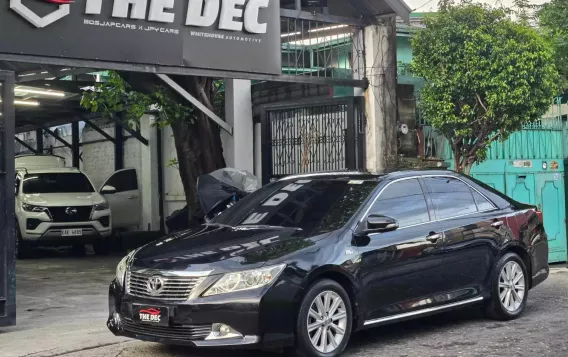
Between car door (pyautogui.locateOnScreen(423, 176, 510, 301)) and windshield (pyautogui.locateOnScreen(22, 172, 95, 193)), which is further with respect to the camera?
windshield (pyautogui.locateOnScreen(22, 172, 95, 193))

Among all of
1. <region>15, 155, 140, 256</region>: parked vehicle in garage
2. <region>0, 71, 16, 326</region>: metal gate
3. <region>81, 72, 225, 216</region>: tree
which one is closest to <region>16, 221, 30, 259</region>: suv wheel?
<region>15, 155, 140, 256</region>: parked vehicle in garage

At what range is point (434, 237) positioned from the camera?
748cm

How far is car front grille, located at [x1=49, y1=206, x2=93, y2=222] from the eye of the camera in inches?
627

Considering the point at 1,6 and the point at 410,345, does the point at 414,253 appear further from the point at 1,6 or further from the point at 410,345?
the point at 1,6

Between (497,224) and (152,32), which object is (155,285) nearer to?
(497,224)

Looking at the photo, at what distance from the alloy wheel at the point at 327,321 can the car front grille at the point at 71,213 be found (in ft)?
34.5

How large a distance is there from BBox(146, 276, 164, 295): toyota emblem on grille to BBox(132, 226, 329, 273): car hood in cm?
10

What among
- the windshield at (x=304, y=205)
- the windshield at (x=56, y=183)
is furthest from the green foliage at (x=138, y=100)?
the windshield at (x=304, y=205)

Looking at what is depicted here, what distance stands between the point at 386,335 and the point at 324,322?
1402mm

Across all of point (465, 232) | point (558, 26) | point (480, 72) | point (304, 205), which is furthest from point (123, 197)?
point (465, 232)

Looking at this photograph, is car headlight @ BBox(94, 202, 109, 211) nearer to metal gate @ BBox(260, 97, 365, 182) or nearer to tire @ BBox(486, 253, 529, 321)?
metal gate @ BBox(260, 97, 365, 182)

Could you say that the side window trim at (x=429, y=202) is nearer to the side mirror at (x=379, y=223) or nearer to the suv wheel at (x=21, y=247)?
the side mirror at (x=379, y=223)

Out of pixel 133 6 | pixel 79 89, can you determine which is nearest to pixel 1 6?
pixel 133 6

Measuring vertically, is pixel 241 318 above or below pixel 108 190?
below
